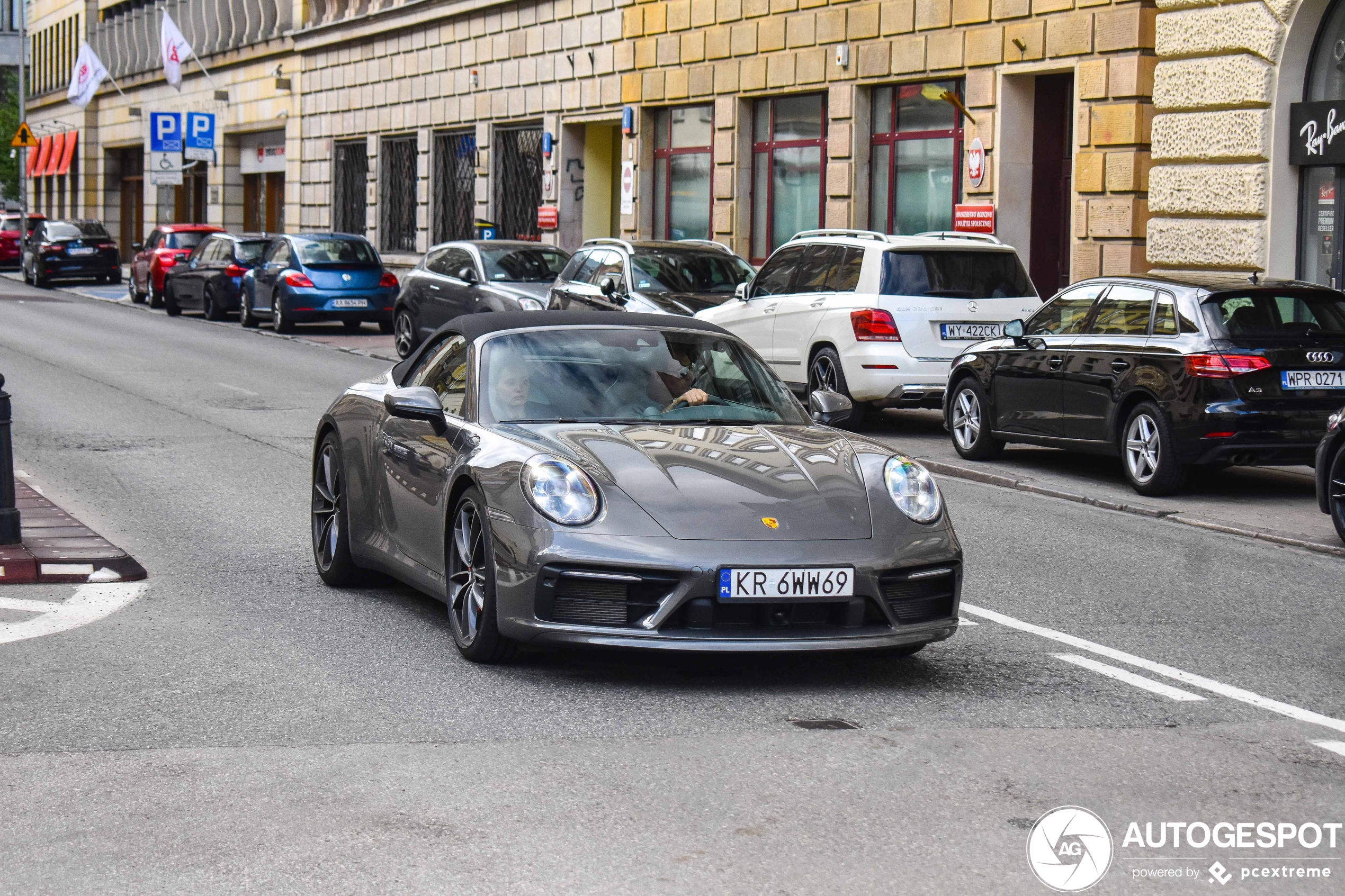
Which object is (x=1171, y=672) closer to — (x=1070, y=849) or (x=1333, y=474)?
(x=1070, y=849)

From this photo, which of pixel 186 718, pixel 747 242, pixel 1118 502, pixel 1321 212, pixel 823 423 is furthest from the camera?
pixel 747 242

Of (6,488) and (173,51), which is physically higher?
(173,51)

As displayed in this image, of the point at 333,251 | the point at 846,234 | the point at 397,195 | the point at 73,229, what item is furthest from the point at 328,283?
the point at 73,229

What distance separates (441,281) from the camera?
2430cm

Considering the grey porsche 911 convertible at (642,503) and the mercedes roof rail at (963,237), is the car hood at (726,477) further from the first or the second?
the mercedes roof rail at (963,237)

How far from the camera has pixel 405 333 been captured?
25.2 m

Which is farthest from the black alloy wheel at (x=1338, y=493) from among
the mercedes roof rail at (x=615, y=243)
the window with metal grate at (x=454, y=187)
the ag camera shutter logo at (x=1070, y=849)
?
the window with metal grate at (x=454, y=187)

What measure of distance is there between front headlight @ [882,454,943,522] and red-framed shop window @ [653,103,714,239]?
74.7 feet

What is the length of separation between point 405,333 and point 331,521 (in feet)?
55.2

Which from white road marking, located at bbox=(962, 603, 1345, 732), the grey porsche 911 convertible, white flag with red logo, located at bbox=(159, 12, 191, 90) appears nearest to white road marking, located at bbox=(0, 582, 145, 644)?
the grey porsche 911 convertible

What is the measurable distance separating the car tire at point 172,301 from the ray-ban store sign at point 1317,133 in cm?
2252

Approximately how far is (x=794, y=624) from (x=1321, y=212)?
1407cm

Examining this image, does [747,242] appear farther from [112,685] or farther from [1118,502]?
[112,685]

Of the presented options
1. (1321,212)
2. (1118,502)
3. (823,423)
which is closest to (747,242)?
(1321,212)
